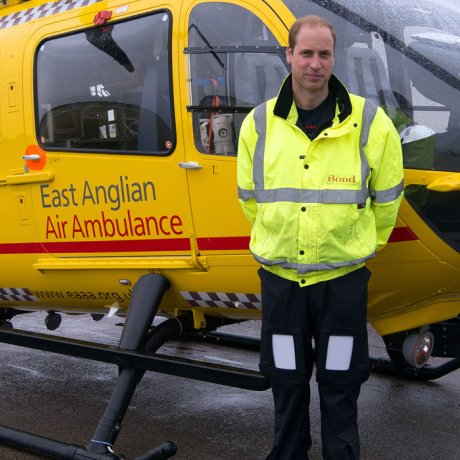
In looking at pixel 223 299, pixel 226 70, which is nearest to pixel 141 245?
pixel 223 299

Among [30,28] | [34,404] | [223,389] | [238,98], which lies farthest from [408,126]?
[34,404]

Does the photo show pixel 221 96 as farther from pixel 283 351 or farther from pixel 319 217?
pixel 283 351

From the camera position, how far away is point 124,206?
14.0ft

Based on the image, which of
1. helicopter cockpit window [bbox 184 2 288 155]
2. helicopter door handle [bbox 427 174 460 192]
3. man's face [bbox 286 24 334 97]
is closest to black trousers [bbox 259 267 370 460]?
helicopter door handle [bbox 427 174 460 192]

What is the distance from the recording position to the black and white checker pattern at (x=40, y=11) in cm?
458

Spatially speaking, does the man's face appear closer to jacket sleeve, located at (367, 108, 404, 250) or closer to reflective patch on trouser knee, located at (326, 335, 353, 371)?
jacket sleeve, located at (367, 108, 404, 250)

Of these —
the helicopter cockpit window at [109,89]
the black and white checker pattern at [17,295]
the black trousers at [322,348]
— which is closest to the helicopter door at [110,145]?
the helicopter cockpit window at [109,89]

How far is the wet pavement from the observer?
4.55 metres

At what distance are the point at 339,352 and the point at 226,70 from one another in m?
1.43

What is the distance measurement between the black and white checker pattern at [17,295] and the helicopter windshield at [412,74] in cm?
231

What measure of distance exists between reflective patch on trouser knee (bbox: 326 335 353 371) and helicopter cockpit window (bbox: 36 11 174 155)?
1332mm

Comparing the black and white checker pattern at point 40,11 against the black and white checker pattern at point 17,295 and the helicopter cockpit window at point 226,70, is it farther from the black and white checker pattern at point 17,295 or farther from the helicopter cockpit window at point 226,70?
the black and white checker pattern at point 17,295

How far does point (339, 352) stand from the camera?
3.26 metres

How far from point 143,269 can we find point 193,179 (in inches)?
22.9
